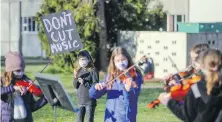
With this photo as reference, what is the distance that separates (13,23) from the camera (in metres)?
52.6

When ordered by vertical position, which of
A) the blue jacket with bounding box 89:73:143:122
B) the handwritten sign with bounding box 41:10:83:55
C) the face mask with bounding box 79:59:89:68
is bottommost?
the blue jacket with bounding box 89:73:143:122

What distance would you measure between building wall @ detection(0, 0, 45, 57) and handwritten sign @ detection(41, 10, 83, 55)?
3841 centimetres

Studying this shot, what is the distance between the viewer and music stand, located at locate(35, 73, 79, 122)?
364 inches

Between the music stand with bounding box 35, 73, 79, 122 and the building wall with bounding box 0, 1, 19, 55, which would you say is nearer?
the music stand with bounding box 35, 73, 79, 122

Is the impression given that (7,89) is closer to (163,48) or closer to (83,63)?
(83,63)

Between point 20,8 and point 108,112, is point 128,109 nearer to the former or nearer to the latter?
point 108,112

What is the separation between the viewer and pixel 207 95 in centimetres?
777

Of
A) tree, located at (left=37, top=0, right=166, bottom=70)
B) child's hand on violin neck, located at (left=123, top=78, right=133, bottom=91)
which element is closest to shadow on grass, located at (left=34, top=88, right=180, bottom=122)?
child's hand on violin neck, located at (left=123, top=78, right=133, bottom=91)

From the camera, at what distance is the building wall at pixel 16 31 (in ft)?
169

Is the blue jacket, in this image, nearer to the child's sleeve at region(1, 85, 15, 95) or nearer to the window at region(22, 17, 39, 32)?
the child's sleeve at region(1, 85, 15, 95)

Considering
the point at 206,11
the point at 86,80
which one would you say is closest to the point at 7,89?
the point at 86,80

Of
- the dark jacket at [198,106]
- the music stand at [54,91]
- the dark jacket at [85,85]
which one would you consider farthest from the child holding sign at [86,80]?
the dark jacket at [198,106]

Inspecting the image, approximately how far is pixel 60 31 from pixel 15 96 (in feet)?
10.8

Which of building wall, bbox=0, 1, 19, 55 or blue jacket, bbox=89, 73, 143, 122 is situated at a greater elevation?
building wall, bbox=0, 1, 19, 55
